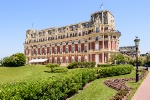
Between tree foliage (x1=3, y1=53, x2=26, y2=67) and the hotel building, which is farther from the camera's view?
the hotel building

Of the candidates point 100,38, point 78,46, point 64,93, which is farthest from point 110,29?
point 64,93

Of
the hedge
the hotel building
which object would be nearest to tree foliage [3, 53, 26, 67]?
the hotel building

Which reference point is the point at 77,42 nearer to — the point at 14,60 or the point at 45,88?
the point at 14,60

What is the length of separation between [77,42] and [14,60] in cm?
2150

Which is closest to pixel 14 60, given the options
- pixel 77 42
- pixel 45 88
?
pixel 77 42

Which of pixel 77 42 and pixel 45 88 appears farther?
pixel 77 42

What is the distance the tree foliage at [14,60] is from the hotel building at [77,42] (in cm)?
1889

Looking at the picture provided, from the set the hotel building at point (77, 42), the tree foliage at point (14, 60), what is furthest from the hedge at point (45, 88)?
the hotel building at point (77, 42)

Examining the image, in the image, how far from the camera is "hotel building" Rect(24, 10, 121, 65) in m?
59.8

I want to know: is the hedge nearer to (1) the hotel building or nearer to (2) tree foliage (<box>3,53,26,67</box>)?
(2) tree foliage (<box>3,53,26,67</box>)

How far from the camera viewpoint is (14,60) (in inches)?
2025

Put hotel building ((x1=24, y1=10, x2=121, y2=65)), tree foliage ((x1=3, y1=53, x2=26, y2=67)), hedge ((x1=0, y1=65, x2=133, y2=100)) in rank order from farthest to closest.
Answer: hotel building ((x1=24, y1=10, x2=121, y2=65)), tree foliage ((x1=3, y1=53, x2=26, y2=67)), hedge ((x1=0, y1=65, x2=133, y2=100))

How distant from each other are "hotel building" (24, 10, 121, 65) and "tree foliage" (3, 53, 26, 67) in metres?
18.9

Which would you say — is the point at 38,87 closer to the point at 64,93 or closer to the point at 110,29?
the point at 64,93
